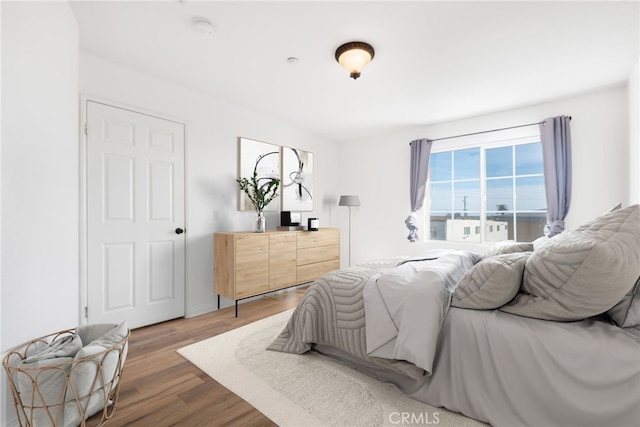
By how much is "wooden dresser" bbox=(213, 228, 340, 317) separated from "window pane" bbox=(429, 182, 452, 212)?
71.5 inches

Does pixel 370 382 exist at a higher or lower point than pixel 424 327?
lower

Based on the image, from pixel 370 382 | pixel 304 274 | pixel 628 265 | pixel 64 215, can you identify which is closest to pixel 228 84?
pixel 64 215

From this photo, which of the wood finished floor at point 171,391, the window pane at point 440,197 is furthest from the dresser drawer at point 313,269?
the window pane at point 440,197

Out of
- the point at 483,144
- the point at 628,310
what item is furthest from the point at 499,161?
the point at 628,310

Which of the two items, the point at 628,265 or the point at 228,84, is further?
the point at 228,84

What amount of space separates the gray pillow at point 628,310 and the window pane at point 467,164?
9.72 feet

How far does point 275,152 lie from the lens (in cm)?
410

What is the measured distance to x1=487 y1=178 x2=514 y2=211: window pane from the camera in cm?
382

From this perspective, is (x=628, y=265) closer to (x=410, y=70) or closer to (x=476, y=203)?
(x=410, y=70)

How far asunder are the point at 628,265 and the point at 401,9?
190 cm

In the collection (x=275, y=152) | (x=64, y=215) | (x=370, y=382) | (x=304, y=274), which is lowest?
(x=370, y=382)

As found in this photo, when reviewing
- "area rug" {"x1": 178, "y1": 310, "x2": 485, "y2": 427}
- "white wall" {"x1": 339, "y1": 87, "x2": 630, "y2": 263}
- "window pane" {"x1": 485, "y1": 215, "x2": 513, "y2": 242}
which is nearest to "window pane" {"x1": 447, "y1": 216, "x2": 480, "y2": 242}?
"window pane" {"x1": 485, "y1": 215, "x2": 513, "y2": 242}

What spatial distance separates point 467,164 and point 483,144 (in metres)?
0.34

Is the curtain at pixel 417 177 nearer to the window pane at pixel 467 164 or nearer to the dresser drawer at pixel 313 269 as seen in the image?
the window pane at pixel 467 164
